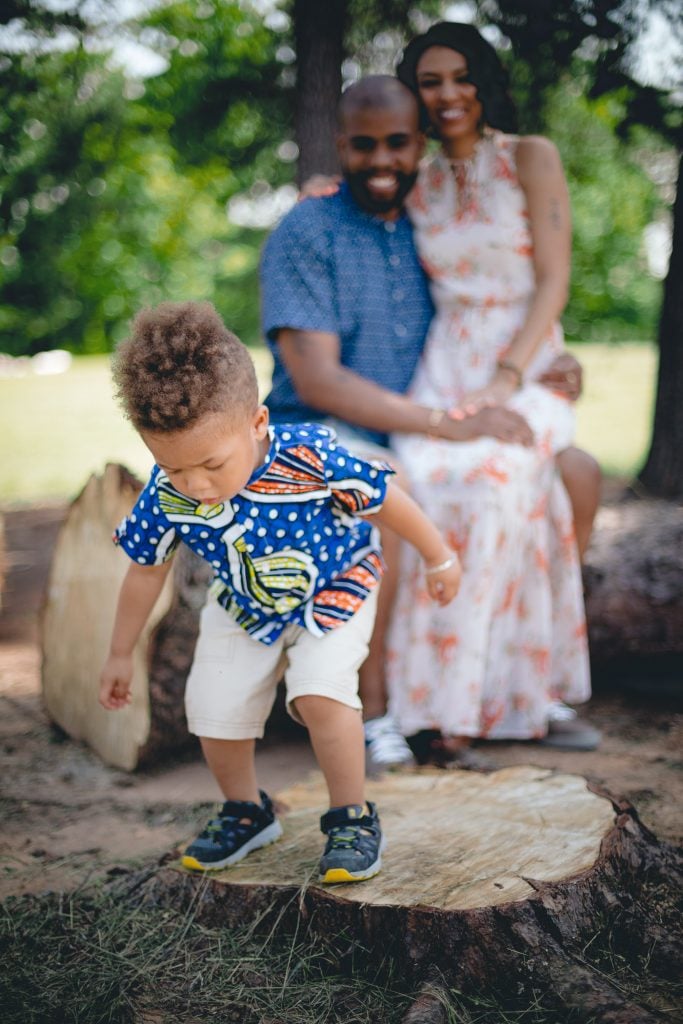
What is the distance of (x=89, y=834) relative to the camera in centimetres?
252

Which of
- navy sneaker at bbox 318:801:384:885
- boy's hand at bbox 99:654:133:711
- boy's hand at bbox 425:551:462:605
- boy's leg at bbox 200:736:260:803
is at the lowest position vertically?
navy sneaker at bbox 318:801:384:885

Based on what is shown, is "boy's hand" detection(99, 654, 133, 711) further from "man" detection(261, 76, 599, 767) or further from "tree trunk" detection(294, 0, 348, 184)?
"tree trunk" detection(294, 0, 348, 184)

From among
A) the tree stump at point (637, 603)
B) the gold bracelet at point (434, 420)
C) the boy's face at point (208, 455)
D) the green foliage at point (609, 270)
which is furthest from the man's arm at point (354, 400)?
the green foliage at point (609, 270)

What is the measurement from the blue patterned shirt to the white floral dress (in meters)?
0.86

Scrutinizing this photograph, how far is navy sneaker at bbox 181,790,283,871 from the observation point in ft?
6.72

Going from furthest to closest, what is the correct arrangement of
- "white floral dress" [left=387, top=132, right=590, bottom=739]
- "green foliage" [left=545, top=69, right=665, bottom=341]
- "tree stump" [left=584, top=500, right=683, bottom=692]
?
"green foliage" [left=545, top=69, right=665, bottom=341] < "tree stump" [left=584, top=500, right=683, bottom=692] < "white floral dress" [left=387, top=132, right=590, bottom=739]

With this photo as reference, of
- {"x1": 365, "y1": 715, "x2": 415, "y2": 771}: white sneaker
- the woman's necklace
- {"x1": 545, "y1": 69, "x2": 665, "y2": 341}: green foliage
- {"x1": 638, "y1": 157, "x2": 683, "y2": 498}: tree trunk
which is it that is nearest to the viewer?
{"x1": 365, "y1": 715, "x2": 415, "y2": 771}: white sneaker

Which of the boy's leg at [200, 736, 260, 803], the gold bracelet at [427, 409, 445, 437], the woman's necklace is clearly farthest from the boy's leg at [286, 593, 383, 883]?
the woman's necklace

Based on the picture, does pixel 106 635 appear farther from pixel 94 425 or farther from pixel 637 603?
pixel 94 425

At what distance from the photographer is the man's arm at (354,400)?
2908 mm

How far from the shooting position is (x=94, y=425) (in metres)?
11.2

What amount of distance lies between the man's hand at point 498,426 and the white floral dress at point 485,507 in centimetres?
3

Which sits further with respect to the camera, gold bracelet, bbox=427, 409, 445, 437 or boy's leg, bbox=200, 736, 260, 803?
gold bracelet, bbox=427, 409, 445, 437

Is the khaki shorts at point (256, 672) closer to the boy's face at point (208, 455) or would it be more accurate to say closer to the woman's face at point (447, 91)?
the boy's face at point (208, 455)
